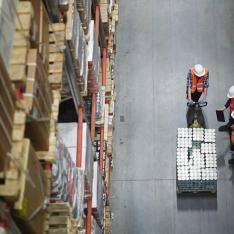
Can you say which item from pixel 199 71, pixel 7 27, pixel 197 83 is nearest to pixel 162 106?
pixel 197 83

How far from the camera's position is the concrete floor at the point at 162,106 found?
41.5ft

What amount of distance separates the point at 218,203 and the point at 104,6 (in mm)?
5700

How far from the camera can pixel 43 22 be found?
5762 mm

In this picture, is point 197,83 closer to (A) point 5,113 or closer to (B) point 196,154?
(B) point 196,154

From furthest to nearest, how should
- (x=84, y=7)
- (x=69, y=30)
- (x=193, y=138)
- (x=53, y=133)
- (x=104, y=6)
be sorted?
(x=193, y=138) < (x=104, y=6) < (x=84, y=7) < (x=69, y=30) < (x=53, y=133)

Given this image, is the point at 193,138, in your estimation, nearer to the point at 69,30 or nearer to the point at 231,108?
the point at 231,108

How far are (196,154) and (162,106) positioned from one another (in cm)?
208

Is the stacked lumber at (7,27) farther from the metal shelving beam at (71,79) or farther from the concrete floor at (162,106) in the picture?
the concrete floor at (162,106)

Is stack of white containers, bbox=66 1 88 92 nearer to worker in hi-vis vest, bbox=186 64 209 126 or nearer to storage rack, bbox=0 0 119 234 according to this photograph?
storage rack, bbox=0 0 119 234

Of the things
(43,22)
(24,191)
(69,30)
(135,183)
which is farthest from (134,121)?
(24,191)

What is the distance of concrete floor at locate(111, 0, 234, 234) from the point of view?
12641 mm

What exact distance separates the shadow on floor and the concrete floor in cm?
3

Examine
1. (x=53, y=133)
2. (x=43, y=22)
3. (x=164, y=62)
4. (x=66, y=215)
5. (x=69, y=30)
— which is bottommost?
(x=66, y=215)

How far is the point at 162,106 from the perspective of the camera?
14047 mm
